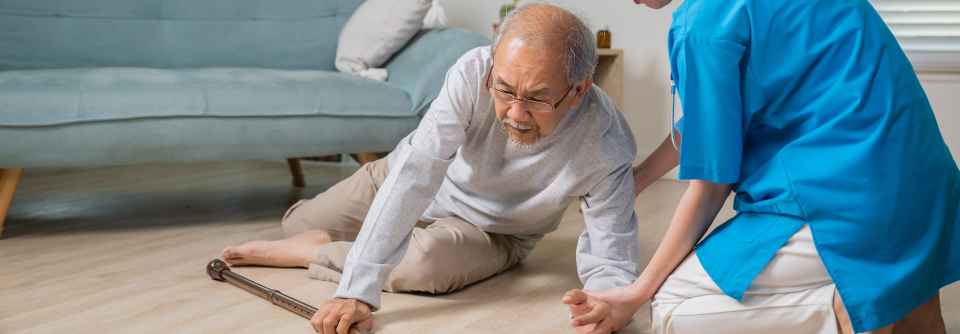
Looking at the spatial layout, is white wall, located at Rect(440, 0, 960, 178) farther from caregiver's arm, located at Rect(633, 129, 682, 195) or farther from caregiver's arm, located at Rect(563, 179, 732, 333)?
caregiver's arm, located at Rect(563, 179, 732, 333)

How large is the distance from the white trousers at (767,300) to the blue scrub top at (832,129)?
Answer: 28mm

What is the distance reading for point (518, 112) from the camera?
3.67ft

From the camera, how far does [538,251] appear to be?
178 centimetres

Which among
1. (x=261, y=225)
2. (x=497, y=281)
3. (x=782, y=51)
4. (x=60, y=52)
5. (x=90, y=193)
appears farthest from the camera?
(x=90, y=193)

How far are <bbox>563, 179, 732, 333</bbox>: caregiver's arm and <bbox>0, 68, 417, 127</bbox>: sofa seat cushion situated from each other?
114cm

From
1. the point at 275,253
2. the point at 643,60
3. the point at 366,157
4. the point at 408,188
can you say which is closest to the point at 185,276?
the point at 275,253

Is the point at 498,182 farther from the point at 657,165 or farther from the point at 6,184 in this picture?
the point at 6,184

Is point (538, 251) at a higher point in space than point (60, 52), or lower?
lower

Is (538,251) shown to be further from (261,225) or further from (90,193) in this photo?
(90,193)

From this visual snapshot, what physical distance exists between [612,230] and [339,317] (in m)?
0.50

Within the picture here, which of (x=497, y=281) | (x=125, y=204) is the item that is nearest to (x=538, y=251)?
(x=497, y=281)

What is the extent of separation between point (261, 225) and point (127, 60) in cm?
87

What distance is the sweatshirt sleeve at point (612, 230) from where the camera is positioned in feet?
4.09

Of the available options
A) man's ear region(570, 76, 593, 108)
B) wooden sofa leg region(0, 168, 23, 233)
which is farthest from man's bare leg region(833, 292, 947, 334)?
wooden sofa leg region(0, 168, 23, 233)
